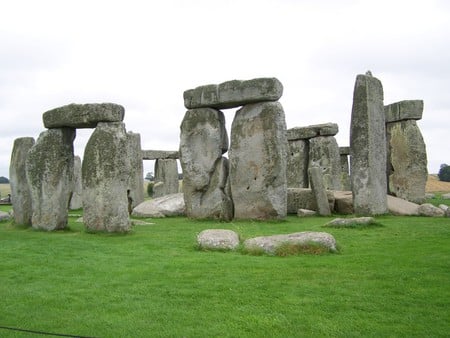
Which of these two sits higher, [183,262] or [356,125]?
[356,125]

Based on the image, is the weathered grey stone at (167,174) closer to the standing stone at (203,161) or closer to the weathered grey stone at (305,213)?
the standing stone at (203,161)

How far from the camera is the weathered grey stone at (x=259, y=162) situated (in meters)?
13.1

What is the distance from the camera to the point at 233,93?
13.6 metres

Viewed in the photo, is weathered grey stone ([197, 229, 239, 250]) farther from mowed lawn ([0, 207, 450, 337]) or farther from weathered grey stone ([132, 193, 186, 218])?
weathered grey stone ([132, 193, 186, 218])

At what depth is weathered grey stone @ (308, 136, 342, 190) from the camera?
20.4m

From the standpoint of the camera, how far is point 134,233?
10.6 meters

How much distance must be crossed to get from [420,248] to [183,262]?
11.9ft

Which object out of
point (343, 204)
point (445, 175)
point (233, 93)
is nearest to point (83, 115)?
point (233, 93)

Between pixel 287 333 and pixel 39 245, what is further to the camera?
pixel 39 245

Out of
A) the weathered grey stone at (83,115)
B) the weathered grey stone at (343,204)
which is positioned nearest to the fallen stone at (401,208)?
the weathered grey stone at (343,204)

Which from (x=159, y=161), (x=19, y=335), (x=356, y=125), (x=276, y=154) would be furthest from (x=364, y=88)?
(x=159, y=161)

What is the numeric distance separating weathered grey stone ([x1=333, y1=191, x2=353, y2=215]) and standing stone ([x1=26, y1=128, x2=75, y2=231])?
770 cm

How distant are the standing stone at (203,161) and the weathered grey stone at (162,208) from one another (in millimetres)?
1566

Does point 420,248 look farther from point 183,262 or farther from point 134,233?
point 134,233
